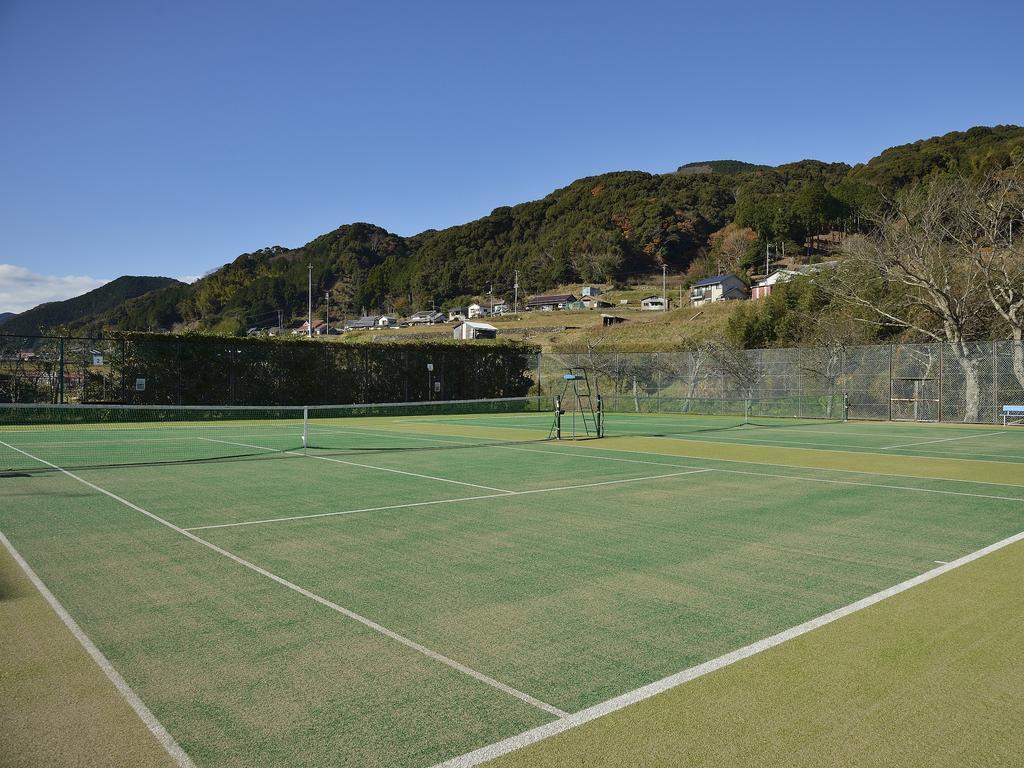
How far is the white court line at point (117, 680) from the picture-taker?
3.21 metres

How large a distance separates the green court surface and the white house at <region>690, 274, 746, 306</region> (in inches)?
3327

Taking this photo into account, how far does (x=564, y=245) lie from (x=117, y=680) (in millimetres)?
154485

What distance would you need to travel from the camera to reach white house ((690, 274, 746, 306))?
9625 cm

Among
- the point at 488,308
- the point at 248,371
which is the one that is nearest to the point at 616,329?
the point at 248,371

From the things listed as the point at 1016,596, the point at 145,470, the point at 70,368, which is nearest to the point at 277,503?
the point at 145,470

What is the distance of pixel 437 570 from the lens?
20.5ft

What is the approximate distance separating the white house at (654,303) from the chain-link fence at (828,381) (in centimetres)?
6398

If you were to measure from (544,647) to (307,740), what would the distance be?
61.8 inches

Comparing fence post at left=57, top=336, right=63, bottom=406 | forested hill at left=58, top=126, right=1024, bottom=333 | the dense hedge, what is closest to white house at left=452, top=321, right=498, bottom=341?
forested hill at left=58, top=126, right=1024, bottom=333

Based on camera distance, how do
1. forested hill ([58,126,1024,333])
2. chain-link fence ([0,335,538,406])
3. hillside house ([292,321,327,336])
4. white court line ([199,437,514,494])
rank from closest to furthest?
white court line ([199,437,514,494]) < chain-link fence ([0,335,538,406]) < forested hill ([58,126,1024,333]) < hillside house ([292,321,327,336])

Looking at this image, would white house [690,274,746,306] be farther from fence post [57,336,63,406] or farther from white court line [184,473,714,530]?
white court line [184,473,714,530]

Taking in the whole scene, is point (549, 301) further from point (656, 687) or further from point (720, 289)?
point (656, 687)

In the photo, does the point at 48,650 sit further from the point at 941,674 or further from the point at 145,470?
the point at 145,470

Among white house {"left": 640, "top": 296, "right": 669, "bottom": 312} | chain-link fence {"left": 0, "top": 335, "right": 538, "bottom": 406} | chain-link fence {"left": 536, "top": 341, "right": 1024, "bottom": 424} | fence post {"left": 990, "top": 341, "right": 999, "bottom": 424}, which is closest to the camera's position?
fence post {"left": 990, "top": 341, "right": 999, "bottom": 424}
